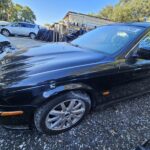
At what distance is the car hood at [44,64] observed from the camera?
2252 mm

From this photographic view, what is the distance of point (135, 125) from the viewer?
304 centimetres

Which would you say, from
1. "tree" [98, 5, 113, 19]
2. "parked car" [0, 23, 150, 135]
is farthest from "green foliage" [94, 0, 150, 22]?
"parked car" [0, 23, 150, 135]

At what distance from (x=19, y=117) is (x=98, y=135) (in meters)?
1.17

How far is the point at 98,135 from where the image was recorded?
276 centimetres

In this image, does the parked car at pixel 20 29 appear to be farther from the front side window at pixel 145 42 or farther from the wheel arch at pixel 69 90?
the wheel arch at pixel 69 90

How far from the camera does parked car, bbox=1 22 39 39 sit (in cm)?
1880

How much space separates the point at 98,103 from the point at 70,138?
25.2 inches

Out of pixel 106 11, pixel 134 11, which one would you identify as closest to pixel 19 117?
pixel 134 11

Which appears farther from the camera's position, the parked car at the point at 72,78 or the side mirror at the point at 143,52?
the side mirror at the point at 143,52

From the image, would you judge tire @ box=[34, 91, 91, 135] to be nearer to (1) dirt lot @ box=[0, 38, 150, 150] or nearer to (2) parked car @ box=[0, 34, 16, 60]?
(1) dirt lot @ box=[0, 38, 150, 150]

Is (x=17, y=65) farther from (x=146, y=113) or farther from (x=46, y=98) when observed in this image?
(x=146, y=113)

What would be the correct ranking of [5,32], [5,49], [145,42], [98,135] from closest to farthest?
[98,135] → [145,42] → [5,49] → [5,32]

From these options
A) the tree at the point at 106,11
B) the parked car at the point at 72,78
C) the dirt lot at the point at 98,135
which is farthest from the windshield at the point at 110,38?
the tree at the point at 106,11

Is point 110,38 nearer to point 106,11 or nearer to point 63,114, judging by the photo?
point 63,114
